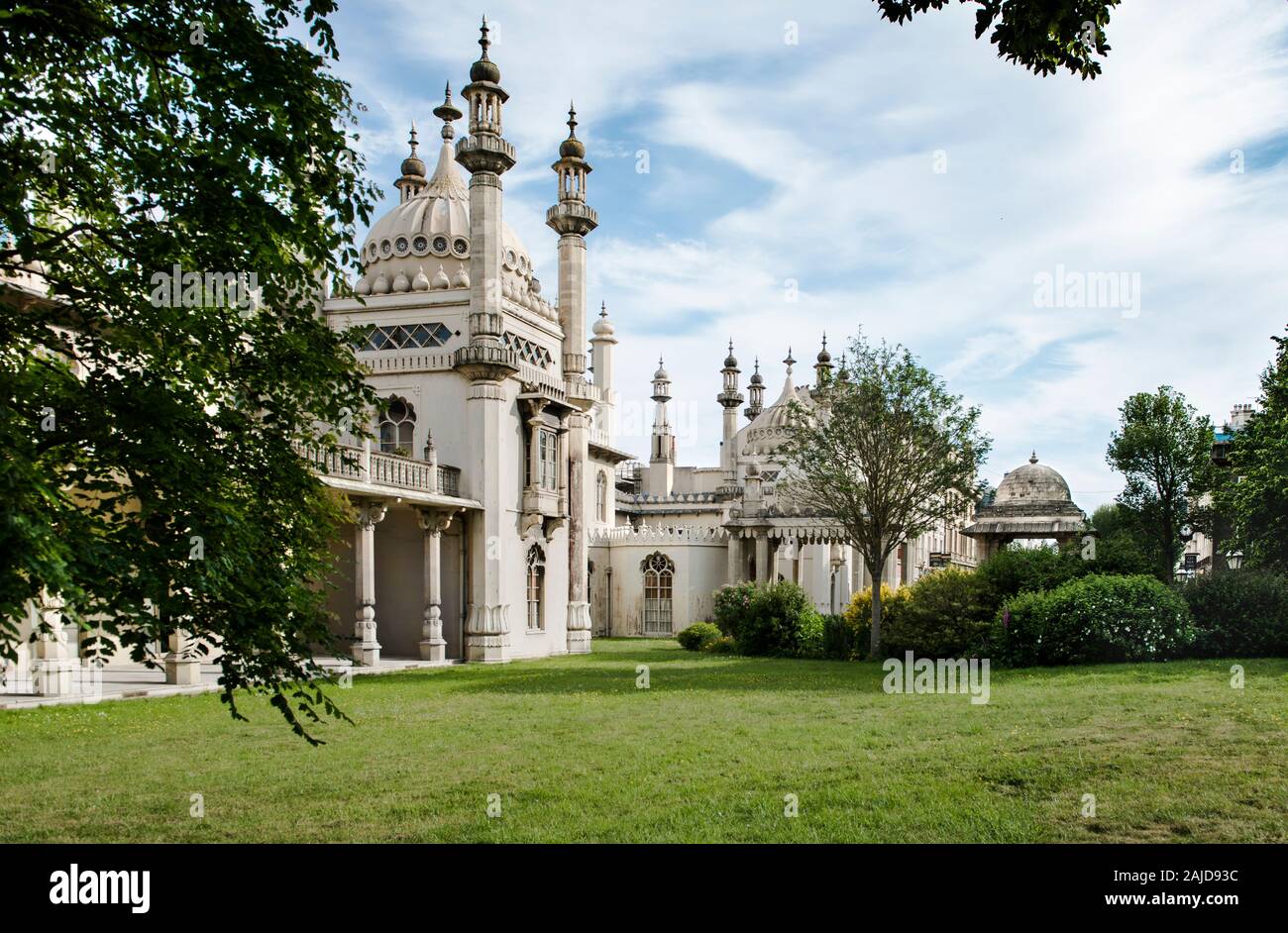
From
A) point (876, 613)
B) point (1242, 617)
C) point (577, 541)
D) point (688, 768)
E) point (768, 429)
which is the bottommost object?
point (688, 768)

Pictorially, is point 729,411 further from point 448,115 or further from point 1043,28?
point 1043,28

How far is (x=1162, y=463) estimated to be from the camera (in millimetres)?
44281

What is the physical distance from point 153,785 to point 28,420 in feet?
17.0

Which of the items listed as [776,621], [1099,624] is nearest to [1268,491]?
[1099,624]

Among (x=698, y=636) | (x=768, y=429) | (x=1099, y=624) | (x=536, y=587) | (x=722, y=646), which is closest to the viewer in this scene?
(x=1099, y=624)

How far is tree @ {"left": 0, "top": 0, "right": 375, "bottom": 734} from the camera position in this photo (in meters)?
7.16

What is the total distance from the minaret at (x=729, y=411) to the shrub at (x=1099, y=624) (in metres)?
38.3

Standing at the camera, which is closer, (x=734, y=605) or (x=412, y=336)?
(x=412, y=336)

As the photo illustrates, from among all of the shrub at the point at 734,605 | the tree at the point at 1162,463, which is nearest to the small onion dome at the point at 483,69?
the shrub at the point at 734,605

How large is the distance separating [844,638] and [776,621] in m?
2.31

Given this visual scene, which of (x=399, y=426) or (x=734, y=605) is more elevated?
(x=399, y=426)

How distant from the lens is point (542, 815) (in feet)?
30.8
